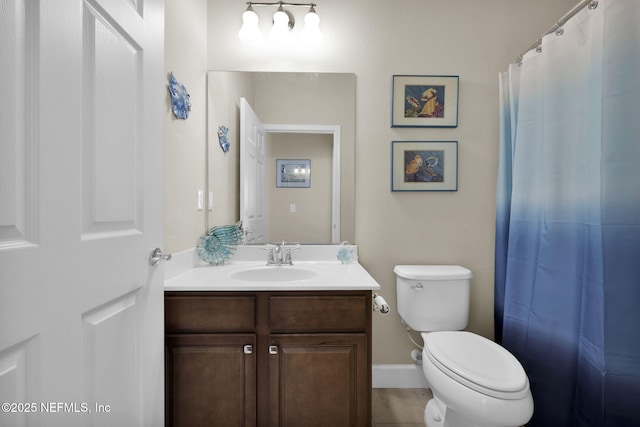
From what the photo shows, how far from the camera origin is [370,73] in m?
1.77

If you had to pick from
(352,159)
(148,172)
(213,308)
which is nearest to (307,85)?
(352,159)

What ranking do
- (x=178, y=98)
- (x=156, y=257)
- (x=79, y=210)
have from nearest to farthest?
(x=79, y=210) < (x=156, y=257) < (x=178, y=98)

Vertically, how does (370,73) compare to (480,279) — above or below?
above

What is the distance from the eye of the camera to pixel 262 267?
5.11ft

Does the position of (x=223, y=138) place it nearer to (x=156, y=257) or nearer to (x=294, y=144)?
(x=294, y=144)

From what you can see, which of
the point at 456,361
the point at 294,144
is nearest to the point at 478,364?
the point at 456,361

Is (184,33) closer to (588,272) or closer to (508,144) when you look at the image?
(508,144)

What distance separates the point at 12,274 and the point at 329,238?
1388 millimetres

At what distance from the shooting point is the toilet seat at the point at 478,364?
105 cm

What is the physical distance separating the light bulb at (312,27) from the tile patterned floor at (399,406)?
84.0 inches

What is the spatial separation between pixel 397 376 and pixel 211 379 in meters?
1.17

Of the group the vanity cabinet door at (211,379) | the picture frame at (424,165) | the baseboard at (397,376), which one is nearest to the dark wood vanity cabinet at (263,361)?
the vanity cabinet door at (211,379)

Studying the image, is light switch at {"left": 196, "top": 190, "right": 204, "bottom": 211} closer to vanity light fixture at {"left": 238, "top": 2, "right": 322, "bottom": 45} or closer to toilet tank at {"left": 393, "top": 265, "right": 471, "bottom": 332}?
vanity light fixture at {"left": 238, "top": 2, "right": 322, "bottom": 45}

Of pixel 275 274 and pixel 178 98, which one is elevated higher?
pixel 178 98
